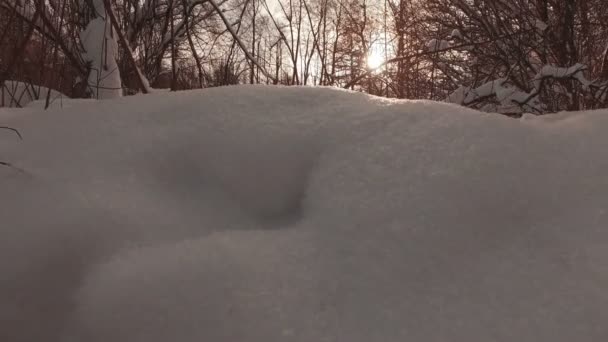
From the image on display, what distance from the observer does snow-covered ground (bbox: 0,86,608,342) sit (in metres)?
0.45

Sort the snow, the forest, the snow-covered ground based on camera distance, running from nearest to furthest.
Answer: the snow-covered ground, the forest, the snow

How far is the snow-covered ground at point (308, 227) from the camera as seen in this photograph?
1.49 feet

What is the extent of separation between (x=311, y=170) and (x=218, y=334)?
13.1 inches

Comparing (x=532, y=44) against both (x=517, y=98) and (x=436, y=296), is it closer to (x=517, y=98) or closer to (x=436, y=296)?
(x=517, y=98)

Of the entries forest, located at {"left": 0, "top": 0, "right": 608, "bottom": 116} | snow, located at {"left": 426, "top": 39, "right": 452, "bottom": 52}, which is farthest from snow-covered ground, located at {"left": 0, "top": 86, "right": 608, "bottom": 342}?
snow, located at {"left": 426, "top": 39, "right": 452, "bottom": 52}

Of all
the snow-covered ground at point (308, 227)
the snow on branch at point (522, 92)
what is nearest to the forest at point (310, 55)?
the snow on branch at point (522, 92)

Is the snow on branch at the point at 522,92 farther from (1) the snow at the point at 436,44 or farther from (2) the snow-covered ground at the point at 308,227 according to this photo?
(2) the snow-covered ground at the point at 308,227

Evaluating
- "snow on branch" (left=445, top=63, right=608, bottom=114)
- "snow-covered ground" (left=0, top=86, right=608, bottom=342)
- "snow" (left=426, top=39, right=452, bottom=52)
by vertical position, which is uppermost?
"snow" (left=426, top=39, right=452, bottom=52)

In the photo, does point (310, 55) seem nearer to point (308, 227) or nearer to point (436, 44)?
point (436, 44)

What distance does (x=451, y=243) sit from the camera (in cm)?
53

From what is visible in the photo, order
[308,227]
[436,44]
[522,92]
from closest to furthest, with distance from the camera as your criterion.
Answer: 1. [308,227]
2. [522,92]
3. [436,44]

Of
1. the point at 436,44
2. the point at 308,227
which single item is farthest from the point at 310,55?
the point at 308,227

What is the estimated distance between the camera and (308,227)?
1.94ft

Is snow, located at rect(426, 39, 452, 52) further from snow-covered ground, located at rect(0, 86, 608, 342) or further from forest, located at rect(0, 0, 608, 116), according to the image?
snow-covered ground, located at rect(0, 86, 608, 342)
